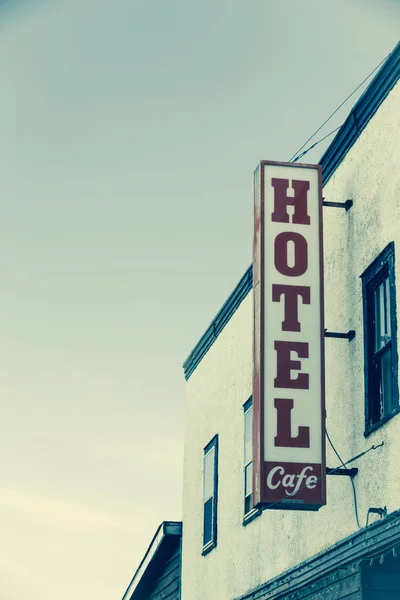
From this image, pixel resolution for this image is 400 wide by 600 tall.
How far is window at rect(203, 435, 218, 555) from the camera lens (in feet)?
59.5

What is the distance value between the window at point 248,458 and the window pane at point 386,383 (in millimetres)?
5171

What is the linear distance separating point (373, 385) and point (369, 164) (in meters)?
2.49

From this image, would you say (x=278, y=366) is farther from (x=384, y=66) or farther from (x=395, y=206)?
(x=384, y=66)

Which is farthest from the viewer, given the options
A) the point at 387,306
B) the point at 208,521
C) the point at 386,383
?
the point at 208,521

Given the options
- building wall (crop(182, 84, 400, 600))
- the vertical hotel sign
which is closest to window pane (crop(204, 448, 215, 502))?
building wall (crop(182, 84, 400, 600))

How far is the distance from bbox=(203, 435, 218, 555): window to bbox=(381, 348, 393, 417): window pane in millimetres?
7545

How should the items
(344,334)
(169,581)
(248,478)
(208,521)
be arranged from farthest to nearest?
(169,581) → (208,521) → (248,478) → (344,334)

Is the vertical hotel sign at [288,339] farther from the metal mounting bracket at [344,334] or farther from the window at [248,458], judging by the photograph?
the window at [248,458]

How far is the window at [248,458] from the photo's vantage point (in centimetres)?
1601

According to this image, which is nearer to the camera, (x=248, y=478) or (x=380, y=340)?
(x=380, y=340)

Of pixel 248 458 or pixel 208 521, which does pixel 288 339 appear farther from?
pixel 208 521

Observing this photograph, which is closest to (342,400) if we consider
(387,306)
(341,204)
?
(387,306)

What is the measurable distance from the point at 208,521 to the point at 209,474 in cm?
84

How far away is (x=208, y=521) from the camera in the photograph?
Answer: 61.6 feet
